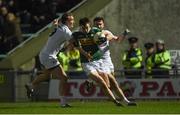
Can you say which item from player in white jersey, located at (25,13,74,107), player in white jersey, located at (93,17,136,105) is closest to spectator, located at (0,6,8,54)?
player in white jersey, located at (25,13,74,107)

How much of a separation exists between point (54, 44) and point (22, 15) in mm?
9038

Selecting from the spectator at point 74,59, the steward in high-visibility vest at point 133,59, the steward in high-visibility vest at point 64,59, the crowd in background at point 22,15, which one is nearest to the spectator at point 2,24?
the crowd in background at point 22,15

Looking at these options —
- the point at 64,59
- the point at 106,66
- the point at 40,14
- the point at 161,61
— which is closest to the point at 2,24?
the point at 40,14

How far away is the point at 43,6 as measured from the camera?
91.0 ft

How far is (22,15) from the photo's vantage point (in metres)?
28.8

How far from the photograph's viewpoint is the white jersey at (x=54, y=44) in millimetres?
19734

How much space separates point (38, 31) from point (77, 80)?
11.3 feet

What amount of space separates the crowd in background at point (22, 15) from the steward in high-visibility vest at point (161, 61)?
16.6 ft

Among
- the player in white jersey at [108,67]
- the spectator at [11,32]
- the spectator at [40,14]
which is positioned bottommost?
the player in white jersey at [108,67]

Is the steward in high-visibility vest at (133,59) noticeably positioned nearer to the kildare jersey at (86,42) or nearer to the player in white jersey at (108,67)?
the player in white jersey at (108,67)

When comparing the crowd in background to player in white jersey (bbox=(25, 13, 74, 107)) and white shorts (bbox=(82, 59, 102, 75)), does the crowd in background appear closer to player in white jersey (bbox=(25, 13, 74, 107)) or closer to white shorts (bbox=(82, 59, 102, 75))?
player in white jersey (bbox=(25, 13, 74, 107))

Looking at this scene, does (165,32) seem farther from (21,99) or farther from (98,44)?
(98,44)

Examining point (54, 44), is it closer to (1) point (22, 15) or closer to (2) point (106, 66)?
(2) point (106, 66)

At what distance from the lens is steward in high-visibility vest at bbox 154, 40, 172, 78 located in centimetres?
2434
